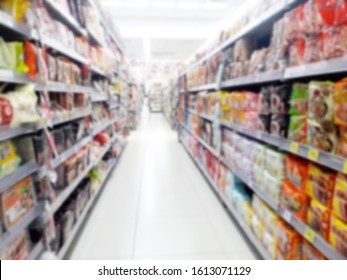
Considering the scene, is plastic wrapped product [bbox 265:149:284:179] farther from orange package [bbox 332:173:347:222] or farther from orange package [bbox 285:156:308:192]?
orange package [bbox 332:173:347:222]

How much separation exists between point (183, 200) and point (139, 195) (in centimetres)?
52

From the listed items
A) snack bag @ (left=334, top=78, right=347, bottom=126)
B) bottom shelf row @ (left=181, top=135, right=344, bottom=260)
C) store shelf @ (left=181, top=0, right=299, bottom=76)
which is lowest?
bottom shelf row @ (left=181, top=135, right=344, bottom=260)

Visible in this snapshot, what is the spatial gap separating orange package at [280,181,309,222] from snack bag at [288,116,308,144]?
0.87 feet

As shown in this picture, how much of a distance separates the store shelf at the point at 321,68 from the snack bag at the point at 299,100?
0.24 ft

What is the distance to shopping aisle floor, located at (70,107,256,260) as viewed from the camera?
1.96 meters

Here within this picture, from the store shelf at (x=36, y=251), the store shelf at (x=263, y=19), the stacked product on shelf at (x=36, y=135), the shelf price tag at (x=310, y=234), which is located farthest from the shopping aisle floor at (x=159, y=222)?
the store shelf at (x=263, y=19)

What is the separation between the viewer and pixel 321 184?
47.3 inches

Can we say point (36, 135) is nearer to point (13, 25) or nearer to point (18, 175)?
point (18, 175)

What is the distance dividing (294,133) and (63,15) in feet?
5.88

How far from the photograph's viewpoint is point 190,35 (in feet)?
31.4

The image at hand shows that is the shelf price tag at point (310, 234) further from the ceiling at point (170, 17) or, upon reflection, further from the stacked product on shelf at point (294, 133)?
the ceiling at point (170, 17)

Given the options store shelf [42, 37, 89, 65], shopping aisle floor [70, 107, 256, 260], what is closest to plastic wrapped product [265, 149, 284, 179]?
shopping aisle floor [70, 107, 256, 260]

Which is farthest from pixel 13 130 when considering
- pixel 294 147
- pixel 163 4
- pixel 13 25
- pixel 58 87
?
pixel 163 4

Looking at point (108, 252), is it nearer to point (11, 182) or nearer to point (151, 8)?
point (11, 182)
